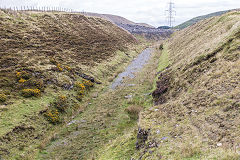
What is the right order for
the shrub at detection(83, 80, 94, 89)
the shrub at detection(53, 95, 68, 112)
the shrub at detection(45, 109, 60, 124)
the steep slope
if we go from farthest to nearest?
1. the shrub at detection(83, 80, 94, 89)
2. the shrub at detection(53, 95, 68, 112)
3. the shrub at detection(45, 109, 60, 124)
4. the steep slope

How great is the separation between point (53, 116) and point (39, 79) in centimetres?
788

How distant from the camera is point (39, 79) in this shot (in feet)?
79.3

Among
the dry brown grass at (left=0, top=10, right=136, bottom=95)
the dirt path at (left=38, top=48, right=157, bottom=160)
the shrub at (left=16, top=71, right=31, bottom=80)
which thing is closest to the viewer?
the dirt path at (left=38, top=48, right=157, bottom=160)

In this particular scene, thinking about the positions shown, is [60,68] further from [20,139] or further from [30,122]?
[20,139]

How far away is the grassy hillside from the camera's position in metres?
15.8

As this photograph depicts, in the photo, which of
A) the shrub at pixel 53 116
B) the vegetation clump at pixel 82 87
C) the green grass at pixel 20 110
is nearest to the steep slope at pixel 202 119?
the shrub at pixel 53 116

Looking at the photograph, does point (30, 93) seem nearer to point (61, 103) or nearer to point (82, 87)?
point (61, 103)

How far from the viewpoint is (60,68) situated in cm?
2934

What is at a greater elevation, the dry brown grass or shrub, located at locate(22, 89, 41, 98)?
the dry brown grass

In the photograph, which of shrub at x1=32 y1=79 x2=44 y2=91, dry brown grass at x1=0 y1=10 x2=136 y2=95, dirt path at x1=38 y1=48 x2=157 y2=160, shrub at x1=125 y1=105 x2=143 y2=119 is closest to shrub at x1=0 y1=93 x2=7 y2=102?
dry brown grass at x1=0 y1=10 x2=136 y2=95

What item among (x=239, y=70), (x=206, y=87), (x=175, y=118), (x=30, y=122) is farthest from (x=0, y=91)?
(x=239, y=70)

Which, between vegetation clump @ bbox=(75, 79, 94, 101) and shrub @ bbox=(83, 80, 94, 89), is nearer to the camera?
vegetation clump @ bbox=(75, 79, 94, 101)

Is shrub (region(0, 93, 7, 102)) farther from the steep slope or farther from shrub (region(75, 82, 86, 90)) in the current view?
the steep slope

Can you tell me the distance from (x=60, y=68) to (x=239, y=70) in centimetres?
2587
